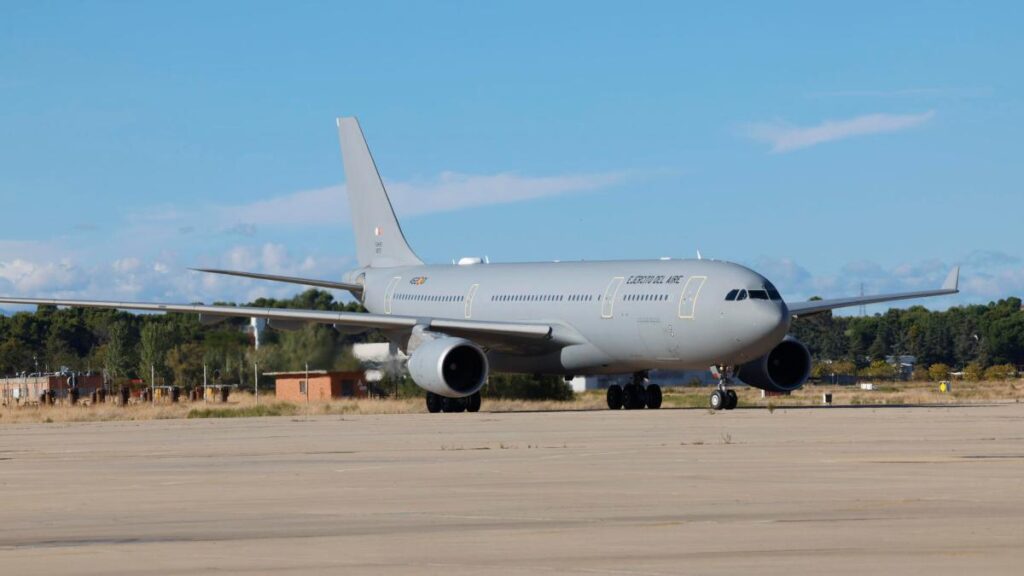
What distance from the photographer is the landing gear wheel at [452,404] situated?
1581 inches

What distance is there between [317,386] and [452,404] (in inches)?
566

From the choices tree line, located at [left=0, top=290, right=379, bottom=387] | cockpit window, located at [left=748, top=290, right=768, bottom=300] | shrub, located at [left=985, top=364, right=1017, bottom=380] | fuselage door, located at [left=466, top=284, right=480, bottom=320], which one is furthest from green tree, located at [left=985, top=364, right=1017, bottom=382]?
cockpit window, located at [left=748, top=290, right=768, bottom=300]

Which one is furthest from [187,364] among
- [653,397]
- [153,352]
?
[653,397]


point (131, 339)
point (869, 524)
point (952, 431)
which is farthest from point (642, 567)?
point (131, 339)

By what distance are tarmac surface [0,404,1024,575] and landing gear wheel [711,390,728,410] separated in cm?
1090

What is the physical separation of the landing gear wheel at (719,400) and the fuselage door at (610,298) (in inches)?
128

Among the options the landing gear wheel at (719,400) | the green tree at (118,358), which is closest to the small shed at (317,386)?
the green tree at (118,358)

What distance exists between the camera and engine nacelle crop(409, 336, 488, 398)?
38375mm

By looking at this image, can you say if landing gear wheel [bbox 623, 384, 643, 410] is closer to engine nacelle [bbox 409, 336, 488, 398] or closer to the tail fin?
engine nacelle [bbox 409, 336, 488, 398]

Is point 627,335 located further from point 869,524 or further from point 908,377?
point 908,377

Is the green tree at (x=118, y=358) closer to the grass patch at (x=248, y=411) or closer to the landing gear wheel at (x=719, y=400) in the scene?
the grass patch at (x=248, y=411)

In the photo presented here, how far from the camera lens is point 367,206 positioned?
52.8m

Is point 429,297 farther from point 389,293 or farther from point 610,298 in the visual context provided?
point 610,298

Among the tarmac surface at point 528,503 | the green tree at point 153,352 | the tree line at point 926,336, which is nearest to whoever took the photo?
the tarmac surface at point 528,503
